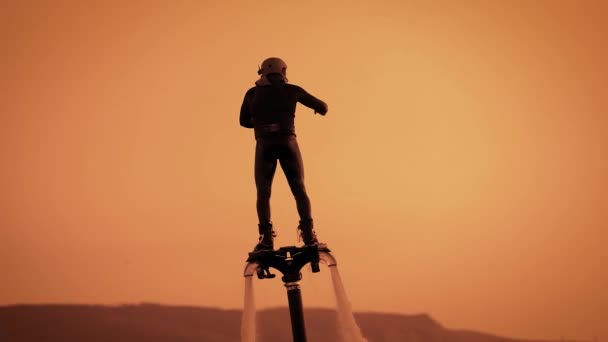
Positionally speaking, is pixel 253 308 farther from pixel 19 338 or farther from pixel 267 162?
pixel 19 338

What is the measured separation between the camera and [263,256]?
6.24 m

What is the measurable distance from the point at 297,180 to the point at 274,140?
498mm

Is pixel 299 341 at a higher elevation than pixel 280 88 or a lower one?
lower

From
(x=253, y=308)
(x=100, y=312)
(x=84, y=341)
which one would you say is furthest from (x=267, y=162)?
(x=100, y=312)

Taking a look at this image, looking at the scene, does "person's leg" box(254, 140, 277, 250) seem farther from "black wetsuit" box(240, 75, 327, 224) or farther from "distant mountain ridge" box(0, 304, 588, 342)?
"distant mountain ridge" box(0, 304, 588, 342)

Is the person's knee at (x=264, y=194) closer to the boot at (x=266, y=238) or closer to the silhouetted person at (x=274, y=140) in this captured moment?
the silhouetted person at (x=274, y=140)

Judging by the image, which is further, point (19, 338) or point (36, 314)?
point (36, 314)

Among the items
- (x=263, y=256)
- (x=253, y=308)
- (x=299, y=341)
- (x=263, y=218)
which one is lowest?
(x=299, y=341)

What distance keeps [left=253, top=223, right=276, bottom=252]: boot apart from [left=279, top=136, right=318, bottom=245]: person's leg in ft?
1.09

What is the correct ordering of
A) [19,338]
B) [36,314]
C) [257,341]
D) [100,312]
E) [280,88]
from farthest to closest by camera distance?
[100,312] → [36,314] → [19,338] → [280,88] → [257,341]

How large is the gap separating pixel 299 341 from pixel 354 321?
2.15 feet

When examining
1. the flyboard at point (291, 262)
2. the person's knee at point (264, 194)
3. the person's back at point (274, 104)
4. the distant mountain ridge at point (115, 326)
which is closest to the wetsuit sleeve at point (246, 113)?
the person's back at point (274, 104)

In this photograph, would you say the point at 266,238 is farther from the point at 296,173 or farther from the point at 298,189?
the point at 296,173

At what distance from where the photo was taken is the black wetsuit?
654 centimetres
